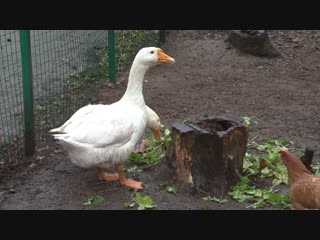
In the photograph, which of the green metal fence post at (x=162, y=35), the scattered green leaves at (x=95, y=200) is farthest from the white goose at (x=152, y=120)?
the green metal fence post at (x=162, y=35)

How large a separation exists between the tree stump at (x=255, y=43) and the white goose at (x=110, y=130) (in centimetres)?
463

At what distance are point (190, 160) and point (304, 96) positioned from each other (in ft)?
11.7

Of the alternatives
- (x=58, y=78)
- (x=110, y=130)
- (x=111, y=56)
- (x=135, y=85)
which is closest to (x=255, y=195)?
(x=110, y=130)

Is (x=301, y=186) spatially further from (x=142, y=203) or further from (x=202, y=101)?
(x=202, y=101)

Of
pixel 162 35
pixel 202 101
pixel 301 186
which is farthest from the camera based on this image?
pixel 162 35

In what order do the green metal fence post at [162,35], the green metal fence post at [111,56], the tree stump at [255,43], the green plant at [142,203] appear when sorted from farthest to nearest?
the green metal fence post at [162,35], the tree stump at [255,43], the green metal fence post at [111,56], the green plant at [142,203]

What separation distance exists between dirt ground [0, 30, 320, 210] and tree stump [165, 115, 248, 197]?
17 centimetres

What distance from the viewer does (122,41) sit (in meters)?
8.92

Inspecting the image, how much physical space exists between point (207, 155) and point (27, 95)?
6.94 feet

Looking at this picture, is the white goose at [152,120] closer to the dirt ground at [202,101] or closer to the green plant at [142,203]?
the dirt ground at [202,101]

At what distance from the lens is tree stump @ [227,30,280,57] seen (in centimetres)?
952

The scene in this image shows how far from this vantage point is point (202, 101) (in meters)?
7.68

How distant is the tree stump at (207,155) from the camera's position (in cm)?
481

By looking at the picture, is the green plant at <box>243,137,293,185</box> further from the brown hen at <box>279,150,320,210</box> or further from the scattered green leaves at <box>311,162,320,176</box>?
the brown hen at <box>279,150,320,210</box>
